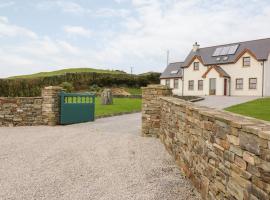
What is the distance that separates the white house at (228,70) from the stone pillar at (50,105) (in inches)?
1093

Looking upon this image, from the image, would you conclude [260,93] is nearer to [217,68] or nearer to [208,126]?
[217,68]

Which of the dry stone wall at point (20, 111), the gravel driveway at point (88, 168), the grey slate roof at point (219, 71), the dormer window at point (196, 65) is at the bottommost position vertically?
the gravel driveway at point (88, 168)

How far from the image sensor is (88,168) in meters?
7.47

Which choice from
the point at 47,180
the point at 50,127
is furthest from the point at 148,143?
the point at 50,127

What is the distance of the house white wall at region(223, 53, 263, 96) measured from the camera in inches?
1441

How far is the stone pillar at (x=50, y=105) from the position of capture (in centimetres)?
1535

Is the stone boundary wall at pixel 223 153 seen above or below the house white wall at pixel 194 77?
below

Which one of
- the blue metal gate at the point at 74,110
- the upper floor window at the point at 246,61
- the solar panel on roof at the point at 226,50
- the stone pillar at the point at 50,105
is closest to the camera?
the stone pillar at the point at 50,105

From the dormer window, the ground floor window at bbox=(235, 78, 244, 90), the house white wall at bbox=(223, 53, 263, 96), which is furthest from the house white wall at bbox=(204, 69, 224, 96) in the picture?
the dormer window

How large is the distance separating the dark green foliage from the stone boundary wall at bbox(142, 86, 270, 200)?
2287cm

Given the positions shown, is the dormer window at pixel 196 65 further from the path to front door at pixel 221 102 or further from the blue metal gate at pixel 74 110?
the blue metal gate at pixel 74 110

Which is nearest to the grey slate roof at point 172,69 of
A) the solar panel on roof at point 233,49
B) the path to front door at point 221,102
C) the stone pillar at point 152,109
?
the solar panel on roof at point 233,49

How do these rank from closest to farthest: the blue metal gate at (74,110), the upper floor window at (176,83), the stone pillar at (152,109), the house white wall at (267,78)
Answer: the stone pillar at (152,109) → the blue metal gate at (74,110) → the house white wall at (267,78) → the upper floor window at (176,83)

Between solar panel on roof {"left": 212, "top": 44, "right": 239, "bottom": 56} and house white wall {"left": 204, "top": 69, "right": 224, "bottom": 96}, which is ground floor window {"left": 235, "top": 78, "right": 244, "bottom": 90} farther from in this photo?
solar panel on roof {"left": 212, "top": 44, "right": 239, "bottom": 56}
